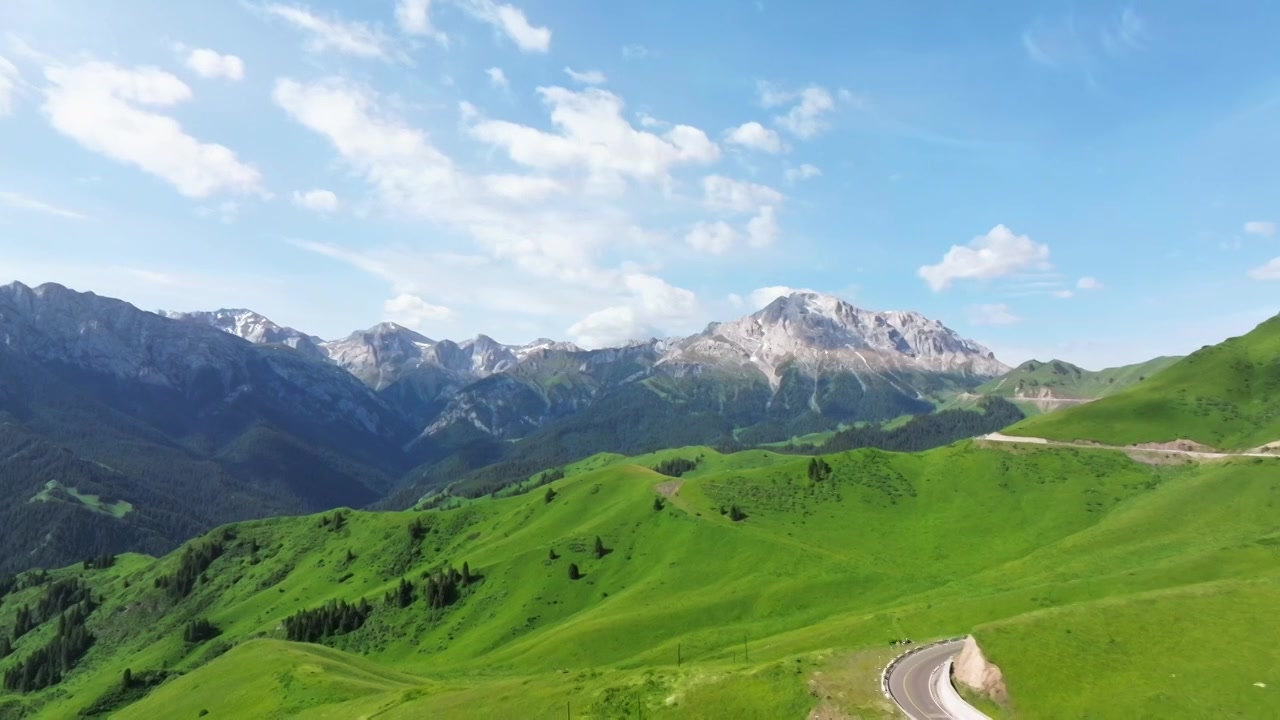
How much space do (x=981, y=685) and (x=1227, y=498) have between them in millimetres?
102624

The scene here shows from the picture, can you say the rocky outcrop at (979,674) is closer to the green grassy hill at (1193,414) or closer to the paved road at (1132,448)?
the paved road at (1132,448)

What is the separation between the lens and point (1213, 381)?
193000mm

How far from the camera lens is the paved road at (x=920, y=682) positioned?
48.5m

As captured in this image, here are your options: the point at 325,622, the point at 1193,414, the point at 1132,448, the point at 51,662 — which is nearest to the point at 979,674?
the point at 1132,448

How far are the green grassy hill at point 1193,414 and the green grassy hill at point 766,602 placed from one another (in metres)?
21.1

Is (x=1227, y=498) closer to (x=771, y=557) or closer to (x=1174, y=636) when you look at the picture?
(x=771, y=557)

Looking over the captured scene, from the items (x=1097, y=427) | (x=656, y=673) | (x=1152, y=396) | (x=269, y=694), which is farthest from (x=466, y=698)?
(x=1152, y=396)

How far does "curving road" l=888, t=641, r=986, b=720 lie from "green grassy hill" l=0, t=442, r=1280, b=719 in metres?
2.23

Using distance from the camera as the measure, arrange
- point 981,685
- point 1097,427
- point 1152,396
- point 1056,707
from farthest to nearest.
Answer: point 1152,396
point 1097,427
point 981,685
point 1056,707

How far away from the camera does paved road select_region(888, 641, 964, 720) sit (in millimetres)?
48500

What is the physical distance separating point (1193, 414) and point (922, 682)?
16967 centimetres

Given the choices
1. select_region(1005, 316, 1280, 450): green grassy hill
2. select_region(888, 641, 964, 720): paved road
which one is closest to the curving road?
select_region(888, 641, 964, 720): paved road

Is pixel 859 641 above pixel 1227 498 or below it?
below

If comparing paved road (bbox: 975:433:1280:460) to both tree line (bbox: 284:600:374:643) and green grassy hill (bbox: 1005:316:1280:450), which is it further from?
tree line (bbox: 284:600:374:643)
